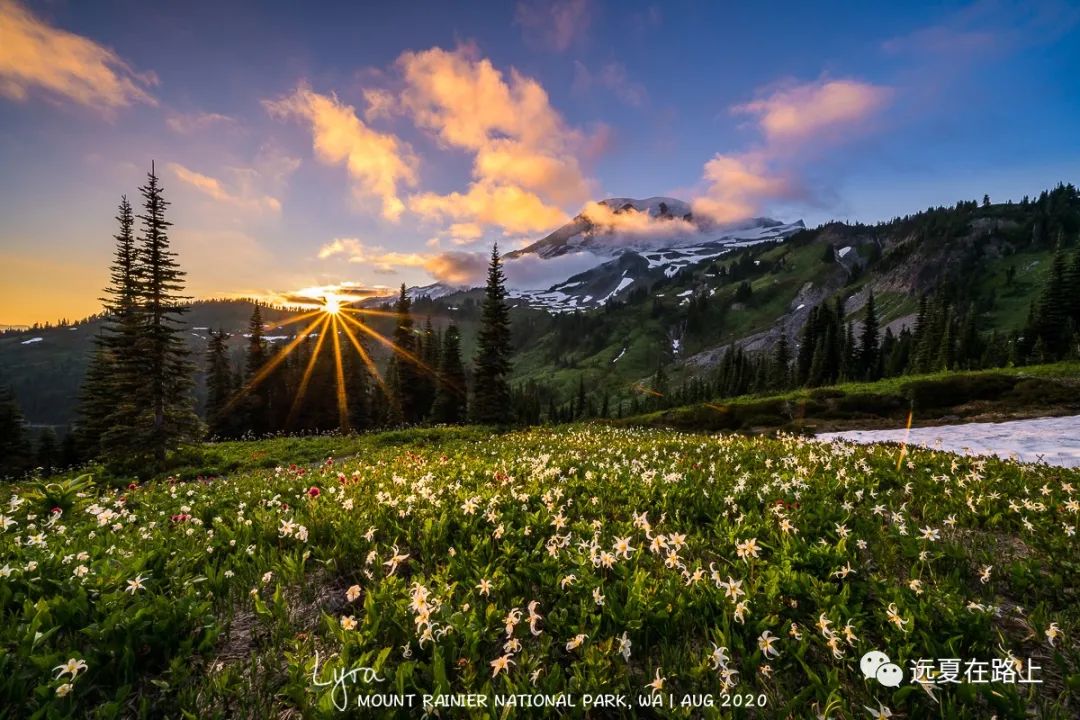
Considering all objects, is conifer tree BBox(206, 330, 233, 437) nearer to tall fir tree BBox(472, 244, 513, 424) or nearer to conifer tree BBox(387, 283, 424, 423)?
conifer tree BBox(387, 283, 424, 423)

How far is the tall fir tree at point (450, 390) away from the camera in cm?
4625

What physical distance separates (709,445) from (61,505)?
14.8 meters

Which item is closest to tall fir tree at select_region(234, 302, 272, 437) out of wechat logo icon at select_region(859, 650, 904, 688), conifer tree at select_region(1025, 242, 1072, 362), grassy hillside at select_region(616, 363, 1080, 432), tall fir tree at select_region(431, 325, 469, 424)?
tall fir tree at select_region(431, 325, 469, 424)

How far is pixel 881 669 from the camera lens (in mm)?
3201

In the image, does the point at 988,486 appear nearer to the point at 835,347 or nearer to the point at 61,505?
the point at 61,505

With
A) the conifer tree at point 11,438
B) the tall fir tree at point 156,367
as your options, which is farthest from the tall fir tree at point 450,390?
the conifer tree at point 11,438

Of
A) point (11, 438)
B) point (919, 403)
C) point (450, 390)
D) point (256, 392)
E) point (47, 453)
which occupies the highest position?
point (919, 403)

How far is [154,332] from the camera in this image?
77.0ft

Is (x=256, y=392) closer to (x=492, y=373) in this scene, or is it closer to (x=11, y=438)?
(x=11, y=438)

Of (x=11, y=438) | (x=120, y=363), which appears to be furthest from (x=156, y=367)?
(x=11, y=438)
